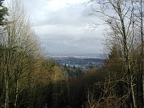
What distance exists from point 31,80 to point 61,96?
12321 mm

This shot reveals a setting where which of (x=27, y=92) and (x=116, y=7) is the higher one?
(x=116, y=7)

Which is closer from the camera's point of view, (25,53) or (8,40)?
(8,40)

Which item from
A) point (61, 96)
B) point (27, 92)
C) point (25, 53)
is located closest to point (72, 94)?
point (61, 96)

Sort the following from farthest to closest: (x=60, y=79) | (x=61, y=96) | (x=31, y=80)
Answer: (x=60, y=79) → (x=61, y=96) → (x=31, y=80)

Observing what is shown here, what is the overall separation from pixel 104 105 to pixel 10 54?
14539mm

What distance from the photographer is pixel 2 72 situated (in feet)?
79.2

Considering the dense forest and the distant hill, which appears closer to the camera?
the dense forest

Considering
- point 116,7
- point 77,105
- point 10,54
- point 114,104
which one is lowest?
point 77,105

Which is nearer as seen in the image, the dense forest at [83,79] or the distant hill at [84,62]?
the dense forest at [83,79]

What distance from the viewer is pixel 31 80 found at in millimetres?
30203

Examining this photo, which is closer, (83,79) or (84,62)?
(83,79)

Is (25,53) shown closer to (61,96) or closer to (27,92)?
(27,92)

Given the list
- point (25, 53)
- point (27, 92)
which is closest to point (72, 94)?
point (27, 92)

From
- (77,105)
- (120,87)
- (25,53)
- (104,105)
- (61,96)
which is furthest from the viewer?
(61,96)
